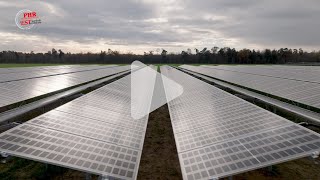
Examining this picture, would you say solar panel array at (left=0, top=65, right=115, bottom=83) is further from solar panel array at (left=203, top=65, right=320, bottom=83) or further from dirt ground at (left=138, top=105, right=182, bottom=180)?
solar panel array at (left=203, top=65, right=320, bottom=83)

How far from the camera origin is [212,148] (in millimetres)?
8648

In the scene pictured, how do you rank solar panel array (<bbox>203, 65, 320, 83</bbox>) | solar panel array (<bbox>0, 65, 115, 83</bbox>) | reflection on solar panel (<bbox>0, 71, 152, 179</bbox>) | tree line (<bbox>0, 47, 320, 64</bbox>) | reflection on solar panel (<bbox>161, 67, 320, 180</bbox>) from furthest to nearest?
tree line (<bbox>0, 47, 320, 64</bbox>) → solar panel array (<bbox>203, 65, 320, 83</bbox>) → solar panel array (<bbox>0, 65, 115, 83</bbox>) → reflection on solar panel (<bbox>161, 67, 320, 180</bbox>) → reflection on solar panel (<bbox>0, 71, 152, 179</bbox>)

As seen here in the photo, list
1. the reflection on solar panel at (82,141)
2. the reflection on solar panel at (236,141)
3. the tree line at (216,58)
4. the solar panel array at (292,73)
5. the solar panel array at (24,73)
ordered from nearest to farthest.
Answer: the reflection on solar panel at (82,141)
the reflection on solar panel at (236,141)
the solar panel array at (24,73)
the solar panel array at (292,73)
the tree line at (216,58)

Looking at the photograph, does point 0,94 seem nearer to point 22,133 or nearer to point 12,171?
point 12,171

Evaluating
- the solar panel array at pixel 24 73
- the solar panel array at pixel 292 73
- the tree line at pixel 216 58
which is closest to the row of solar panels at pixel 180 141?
the solar panel array at pixel 24 73

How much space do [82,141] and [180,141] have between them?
372 centimetres

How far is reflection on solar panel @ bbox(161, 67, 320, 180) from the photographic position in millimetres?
7336

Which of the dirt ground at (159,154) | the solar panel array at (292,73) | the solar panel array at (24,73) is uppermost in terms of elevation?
the solar panel array at (292,73)

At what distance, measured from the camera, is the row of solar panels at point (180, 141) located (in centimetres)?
725

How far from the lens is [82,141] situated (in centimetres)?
859

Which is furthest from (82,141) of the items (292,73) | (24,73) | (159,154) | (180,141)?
(292,73)

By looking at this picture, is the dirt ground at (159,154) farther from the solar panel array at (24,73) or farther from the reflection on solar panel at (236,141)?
the solar panel array at (24,73)

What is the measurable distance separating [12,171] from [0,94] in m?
6.92

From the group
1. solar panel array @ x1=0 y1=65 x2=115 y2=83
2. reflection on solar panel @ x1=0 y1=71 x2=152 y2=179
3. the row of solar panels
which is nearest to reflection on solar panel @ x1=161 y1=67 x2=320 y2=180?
the row of solar panels
